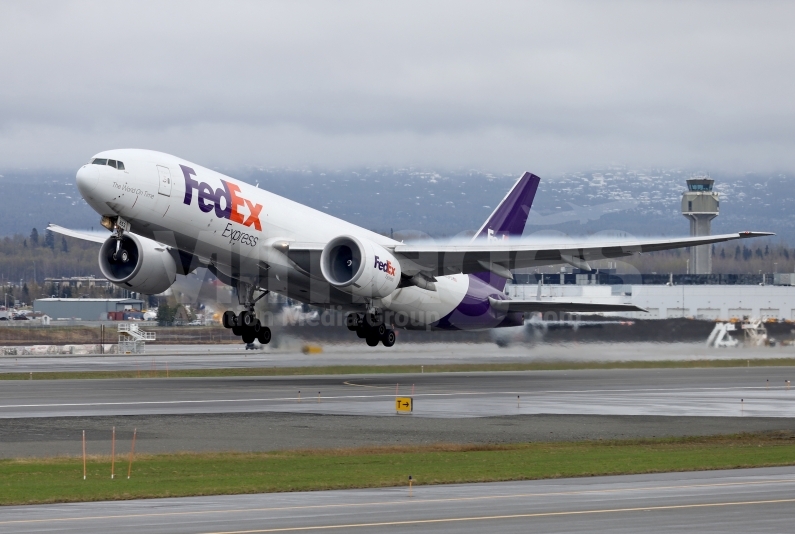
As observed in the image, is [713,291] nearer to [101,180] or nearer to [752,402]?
[752,402]

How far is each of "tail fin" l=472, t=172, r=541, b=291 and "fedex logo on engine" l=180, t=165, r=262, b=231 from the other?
48.0ft

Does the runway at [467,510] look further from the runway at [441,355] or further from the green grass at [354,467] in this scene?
the runway at [441,355]

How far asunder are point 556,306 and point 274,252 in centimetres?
1530

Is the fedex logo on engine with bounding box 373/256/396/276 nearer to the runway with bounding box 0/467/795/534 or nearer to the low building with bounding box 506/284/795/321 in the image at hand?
the runway with bounding box 0/467/795/534

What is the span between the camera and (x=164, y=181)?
3925 cm

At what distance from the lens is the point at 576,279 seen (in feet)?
362

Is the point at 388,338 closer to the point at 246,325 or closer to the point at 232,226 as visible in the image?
the point at 246,325

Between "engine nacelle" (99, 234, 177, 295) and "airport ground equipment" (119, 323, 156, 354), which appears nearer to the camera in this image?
"engine nacelle" (99, 234, 177, 295)

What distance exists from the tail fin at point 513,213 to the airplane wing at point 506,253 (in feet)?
22.7

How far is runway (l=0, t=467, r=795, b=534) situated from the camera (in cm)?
1572

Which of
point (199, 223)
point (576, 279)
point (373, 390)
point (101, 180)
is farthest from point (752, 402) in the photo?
point (576, 279)

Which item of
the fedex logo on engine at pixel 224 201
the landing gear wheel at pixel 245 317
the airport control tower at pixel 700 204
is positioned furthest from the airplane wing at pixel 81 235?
the airport control tower at pixel 700 204

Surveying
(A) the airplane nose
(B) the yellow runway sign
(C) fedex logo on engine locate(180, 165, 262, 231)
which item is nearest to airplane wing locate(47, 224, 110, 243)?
(C) fedex logo on engine locate(180, 165, 262, 231)

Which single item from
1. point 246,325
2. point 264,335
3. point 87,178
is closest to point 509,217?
point 264,335
